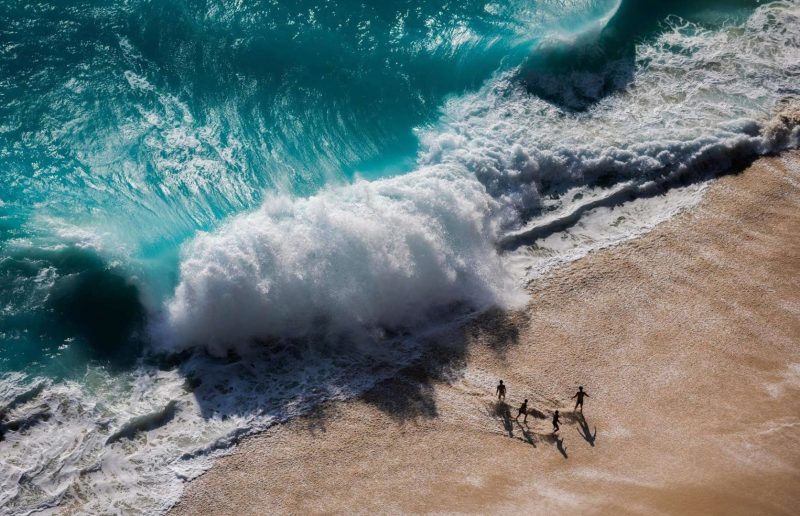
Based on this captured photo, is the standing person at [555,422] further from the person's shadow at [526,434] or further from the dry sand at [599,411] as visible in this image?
the person's shadow at [526,434]

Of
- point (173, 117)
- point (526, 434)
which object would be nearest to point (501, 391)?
point (526, 434)

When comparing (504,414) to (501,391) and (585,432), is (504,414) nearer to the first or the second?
(501,391)

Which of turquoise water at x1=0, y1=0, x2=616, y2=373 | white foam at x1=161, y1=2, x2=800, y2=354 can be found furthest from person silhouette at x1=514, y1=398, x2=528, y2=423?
turquoise water at x1=0, y1=0, x2=616, y2=373

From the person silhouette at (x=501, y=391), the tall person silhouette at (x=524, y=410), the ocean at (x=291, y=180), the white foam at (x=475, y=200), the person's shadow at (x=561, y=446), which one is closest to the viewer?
the person's shadow at (x=561, y=446)

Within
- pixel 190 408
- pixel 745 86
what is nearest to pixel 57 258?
pixel 190 408

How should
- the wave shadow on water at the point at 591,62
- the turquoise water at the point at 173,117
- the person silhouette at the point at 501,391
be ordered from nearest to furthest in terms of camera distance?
the person silhouette at the point at 501,391
the turquoise water at the point at 173,117
the wave shadow on water at the point at 591,62

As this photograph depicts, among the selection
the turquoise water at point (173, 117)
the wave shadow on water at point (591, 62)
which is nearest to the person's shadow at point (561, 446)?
the turquoise water at point (173, 117)
